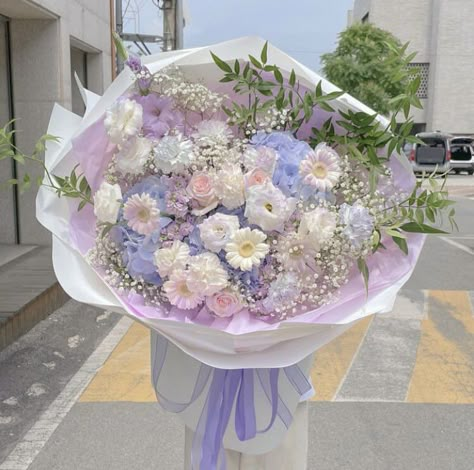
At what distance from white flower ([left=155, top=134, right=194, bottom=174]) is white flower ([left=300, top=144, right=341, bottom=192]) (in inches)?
11.4

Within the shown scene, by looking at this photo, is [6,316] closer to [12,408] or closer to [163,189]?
[12,408]

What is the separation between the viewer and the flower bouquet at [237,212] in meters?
1.47

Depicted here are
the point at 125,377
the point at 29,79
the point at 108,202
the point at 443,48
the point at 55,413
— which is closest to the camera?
the point at 108,202

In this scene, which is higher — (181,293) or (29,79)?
(29,79)

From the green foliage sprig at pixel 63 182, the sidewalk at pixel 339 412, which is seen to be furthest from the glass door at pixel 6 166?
the green foliage sprig at pixel 63 182

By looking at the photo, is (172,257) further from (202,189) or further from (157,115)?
(157,115)

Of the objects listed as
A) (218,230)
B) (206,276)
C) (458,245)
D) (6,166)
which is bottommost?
(458,245)

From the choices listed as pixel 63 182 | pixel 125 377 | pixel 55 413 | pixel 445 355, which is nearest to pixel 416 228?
pixel 63 182

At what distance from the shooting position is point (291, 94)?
1594 mm

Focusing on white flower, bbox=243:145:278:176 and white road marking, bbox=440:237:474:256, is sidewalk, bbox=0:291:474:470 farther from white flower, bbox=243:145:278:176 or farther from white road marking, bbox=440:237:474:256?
white road marking, bbox=440:237:474:256

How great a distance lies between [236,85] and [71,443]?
8.16ft

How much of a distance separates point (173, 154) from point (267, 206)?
0.27 m

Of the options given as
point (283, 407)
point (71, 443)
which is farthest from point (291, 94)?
point (71, 443)

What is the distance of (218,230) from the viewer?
1475 millimetres
